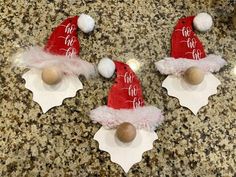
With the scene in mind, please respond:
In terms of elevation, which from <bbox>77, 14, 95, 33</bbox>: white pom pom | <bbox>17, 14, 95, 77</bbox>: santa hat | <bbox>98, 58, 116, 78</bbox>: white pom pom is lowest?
<bbox>98, 58, 116, 78</bbox>: white pom pom

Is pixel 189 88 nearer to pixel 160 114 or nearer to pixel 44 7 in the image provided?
pixel 160 114

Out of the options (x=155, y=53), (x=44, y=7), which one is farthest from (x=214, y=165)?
(x=44, y=7)

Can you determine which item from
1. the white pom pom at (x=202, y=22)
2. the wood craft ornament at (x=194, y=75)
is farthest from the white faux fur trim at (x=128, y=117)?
the white pom pom at (x=202, y=22)

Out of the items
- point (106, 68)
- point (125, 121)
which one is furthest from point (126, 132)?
point (106, 68)

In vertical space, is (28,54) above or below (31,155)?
above

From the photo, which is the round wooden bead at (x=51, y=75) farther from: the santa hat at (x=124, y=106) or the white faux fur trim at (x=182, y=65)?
the white faux fur trim at (x=182, y=65)

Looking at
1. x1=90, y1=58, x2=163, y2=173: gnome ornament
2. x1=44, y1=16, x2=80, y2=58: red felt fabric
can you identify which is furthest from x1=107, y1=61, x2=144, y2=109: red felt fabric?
x1=44, y1=16, x2=80, y2=58: red felt fabric

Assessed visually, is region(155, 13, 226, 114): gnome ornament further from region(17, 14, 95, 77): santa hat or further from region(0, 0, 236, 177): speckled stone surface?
region(17, 14, 95, 77): santa hat
